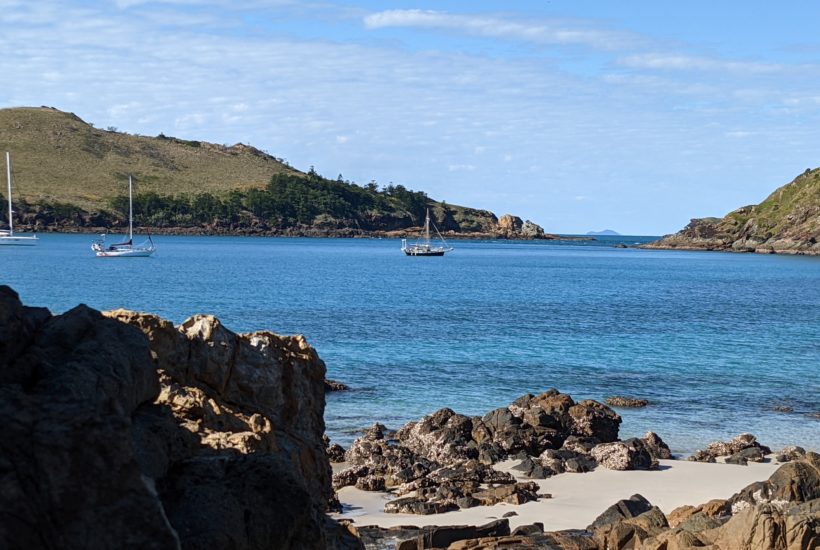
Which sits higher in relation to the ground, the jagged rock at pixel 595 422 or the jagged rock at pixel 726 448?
the jagged rock at pixel 595 422

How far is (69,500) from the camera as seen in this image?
481cm

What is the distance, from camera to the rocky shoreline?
4859 mm

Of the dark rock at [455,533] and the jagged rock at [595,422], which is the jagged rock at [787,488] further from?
the jagged rock at [595,422]

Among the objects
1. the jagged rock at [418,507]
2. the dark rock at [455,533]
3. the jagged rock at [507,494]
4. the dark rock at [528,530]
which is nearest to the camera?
the dark rock at [455,533]

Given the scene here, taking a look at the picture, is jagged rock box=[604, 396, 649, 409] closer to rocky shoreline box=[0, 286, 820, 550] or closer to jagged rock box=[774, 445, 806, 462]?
jagged rock box=[774, 445, 806, 462]

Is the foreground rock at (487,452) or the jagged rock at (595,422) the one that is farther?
the jagged rock at (595,422)

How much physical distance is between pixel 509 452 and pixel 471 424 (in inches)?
76.2

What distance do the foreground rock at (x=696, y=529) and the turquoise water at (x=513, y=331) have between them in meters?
7.75

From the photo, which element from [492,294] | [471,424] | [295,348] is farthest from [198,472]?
[492,294]

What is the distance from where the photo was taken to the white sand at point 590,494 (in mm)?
16891

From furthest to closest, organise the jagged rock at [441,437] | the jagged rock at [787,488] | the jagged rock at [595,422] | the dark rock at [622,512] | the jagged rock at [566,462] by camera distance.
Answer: the jagged rock at [595,422], the jagged rock at [441,437], the jagged rock at [566,462], the jagged rock at [787,488], the dark rock at [622,512]

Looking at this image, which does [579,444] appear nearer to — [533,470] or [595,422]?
[595,422]

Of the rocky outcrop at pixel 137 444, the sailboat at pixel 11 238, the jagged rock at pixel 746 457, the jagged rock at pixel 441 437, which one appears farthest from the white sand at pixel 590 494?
the sailboat at pixel 11 238

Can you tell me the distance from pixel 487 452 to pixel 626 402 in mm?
9163
